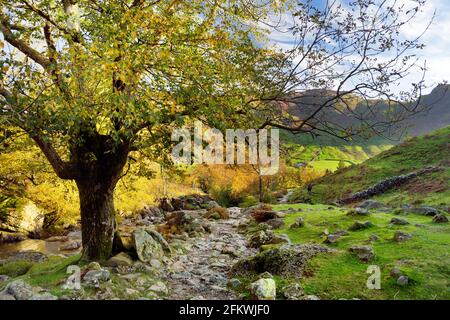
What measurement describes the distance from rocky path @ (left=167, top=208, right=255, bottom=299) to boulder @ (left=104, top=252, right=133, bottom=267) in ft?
4.19

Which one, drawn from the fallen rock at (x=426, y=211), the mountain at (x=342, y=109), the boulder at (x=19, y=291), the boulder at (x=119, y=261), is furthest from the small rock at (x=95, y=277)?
the fallen rock at (x=426, y=211)

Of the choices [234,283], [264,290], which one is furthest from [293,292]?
[234,283]

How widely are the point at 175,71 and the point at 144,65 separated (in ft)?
4.78

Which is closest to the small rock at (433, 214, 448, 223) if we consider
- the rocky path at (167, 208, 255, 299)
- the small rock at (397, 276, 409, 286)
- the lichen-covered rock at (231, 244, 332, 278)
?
the lichen-covered rock at (231, 244, 332, 278)

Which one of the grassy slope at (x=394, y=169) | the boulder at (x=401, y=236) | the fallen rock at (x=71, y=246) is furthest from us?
the grassy slope at (x=394, y=169)

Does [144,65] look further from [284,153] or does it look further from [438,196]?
[438,196]

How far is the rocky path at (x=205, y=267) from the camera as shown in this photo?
345 inches

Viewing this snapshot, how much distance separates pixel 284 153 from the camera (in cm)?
1004

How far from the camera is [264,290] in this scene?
784cm

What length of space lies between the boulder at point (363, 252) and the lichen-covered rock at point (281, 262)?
0.80m

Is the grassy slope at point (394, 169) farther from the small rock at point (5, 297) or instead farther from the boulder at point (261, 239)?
the small rock at point (5, 297)

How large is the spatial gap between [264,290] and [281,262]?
77.8 inches

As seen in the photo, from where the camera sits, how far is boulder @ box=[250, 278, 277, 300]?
774 cm
